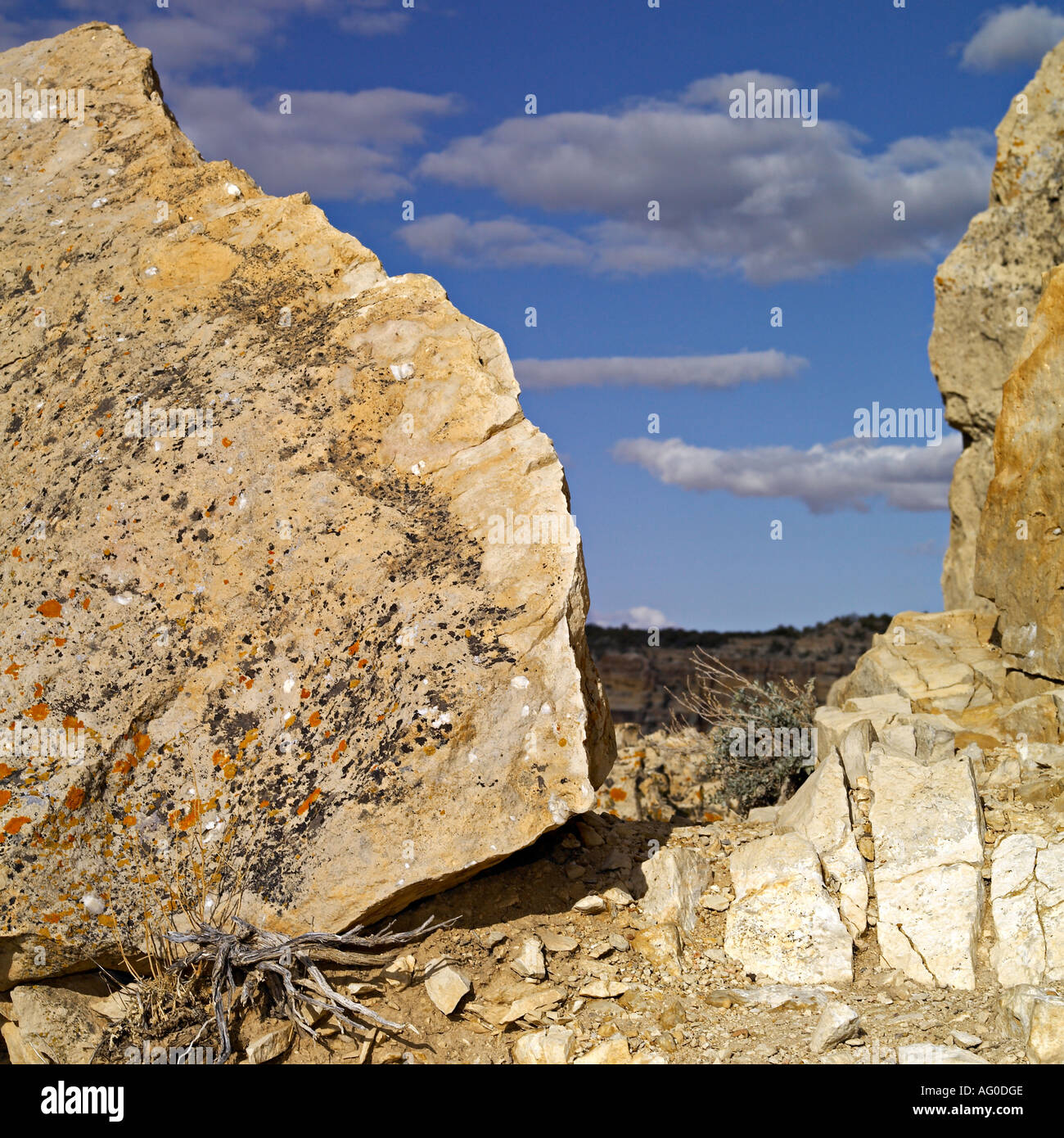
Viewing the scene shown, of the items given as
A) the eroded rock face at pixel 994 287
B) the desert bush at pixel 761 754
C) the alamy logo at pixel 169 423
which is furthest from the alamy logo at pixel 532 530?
the eroded rock face at pixel 994 287

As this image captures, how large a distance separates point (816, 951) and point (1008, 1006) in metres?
0.94

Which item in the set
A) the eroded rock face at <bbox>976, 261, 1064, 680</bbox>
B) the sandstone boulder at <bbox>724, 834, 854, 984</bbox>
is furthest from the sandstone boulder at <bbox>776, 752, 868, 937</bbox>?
the eroded rock face at <bbox>976, 261, 1064, 680</bbox>

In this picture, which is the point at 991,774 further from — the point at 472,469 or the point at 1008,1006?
the point at 472,469

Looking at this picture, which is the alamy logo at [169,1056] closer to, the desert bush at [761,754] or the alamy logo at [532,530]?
the alamy logo at [532,530]

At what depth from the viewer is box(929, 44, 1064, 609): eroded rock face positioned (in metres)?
9.73

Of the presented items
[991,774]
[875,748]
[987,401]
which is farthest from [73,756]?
[987,401]

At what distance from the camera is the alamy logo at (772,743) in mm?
8156

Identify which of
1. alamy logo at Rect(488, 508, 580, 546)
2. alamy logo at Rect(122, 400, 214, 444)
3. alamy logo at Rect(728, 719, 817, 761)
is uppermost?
alamy logo at Rect(122, 400, 214, 444)

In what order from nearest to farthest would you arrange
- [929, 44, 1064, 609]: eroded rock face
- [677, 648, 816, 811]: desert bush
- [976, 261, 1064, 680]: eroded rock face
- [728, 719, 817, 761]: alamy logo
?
[976, 261, 1064, 680]: eroded rock face → [728, 719, 817, 761]: alamy logo → [677, 648, 816, 811]: desert bush → [929, 44, 1064, 609]: eroded rock face

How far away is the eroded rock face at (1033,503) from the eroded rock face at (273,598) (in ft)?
13.2

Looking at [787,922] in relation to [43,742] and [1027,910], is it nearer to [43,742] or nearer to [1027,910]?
[1027,910]
